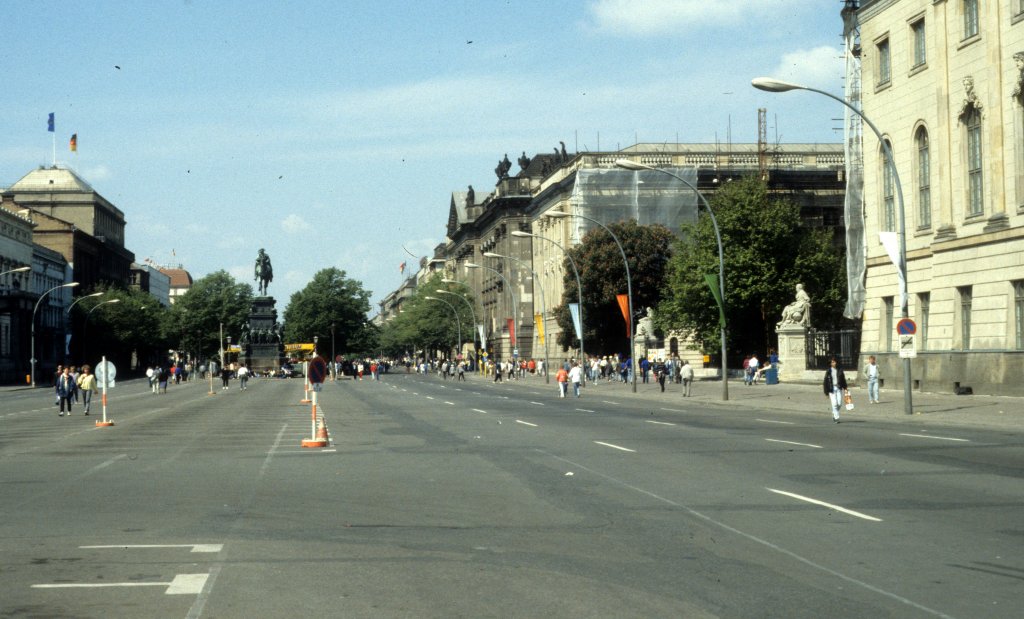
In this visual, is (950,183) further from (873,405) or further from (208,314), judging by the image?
(208,314)

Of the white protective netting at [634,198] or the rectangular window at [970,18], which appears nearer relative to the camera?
the rectangular window at [970,18]

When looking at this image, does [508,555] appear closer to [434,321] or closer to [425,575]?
[425,575]

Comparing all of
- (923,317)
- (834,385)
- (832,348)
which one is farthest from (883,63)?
(834,385)

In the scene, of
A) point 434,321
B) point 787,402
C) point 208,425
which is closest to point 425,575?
point 208,425

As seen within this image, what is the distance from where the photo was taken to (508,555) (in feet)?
32.0

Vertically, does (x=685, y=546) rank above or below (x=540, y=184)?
below

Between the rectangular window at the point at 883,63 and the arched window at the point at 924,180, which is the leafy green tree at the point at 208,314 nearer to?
the rectangular window at the point at 883,63

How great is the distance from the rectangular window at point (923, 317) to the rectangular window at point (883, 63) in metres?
8.38

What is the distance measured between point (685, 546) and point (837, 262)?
65958mm

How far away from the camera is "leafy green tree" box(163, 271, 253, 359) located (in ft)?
543

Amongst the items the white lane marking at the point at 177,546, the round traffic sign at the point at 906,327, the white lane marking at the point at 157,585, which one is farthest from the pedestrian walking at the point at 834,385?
the white lane marking at the point at 157,585

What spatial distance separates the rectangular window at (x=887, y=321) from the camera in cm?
4716

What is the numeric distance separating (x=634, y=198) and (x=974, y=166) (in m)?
47.5

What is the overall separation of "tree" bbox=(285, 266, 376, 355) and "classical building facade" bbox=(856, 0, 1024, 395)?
389 feet
